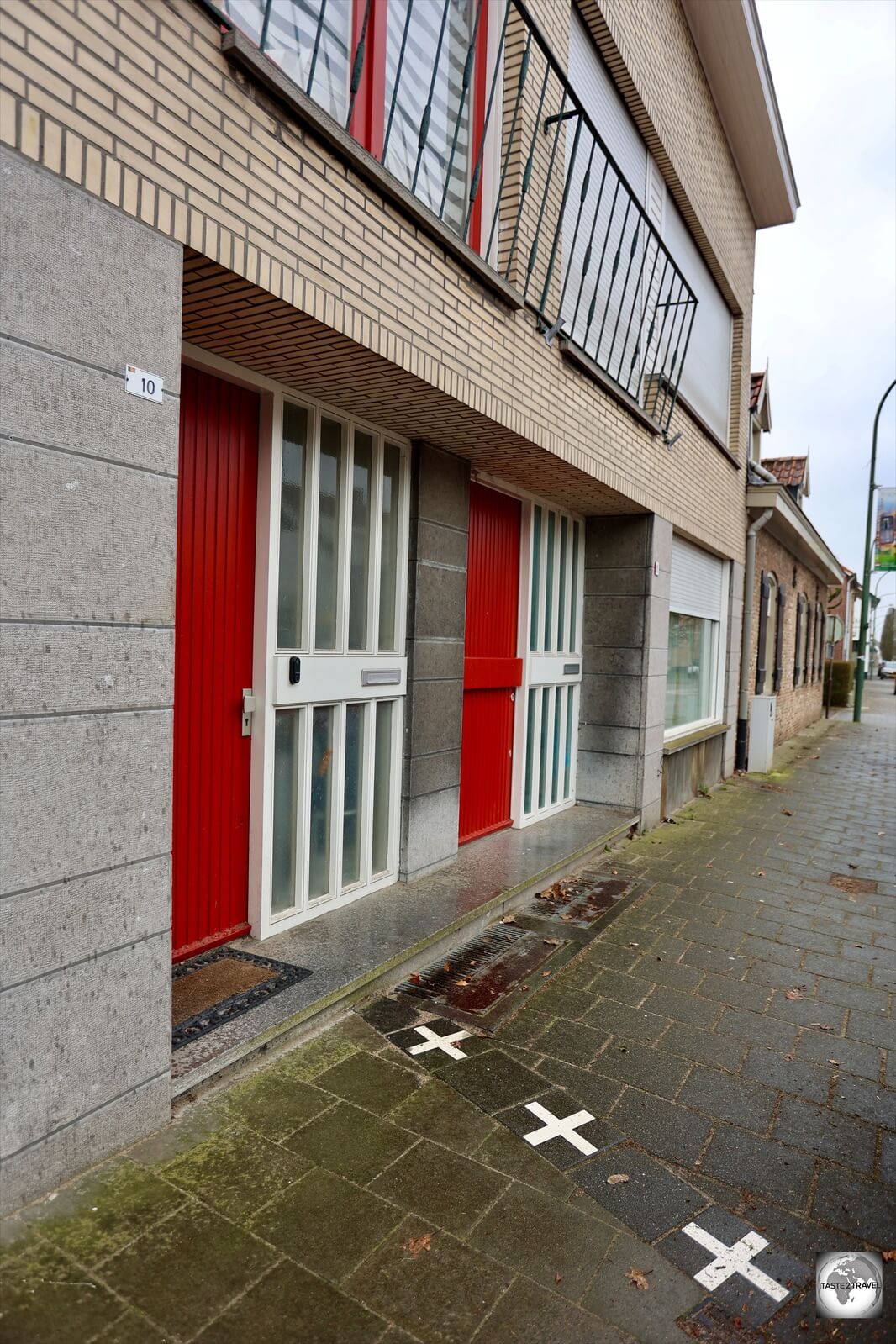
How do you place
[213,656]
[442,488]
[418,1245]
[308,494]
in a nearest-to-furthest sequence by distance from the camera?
[418,1245] < [213,656] < [308,494] < [442,488]

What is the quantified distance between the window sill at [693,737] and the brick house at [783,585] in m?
1.05

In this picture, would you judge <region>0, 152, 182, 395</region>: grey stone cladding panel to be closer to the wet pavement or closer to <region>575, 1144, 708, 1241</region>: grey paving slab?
the wet pavement

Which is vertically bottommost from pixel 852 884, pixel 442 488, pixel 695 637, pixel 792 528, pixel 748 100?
pixel 852 884

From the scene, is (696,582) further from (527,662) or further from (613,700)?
(527,662)

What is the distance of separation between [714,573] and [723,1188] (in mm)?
8682

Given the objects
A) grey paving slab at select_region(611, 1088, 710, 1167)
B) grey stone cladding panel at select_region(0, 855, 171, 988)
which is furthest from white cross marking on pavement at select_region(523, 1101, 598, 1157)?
grey stone cladding panel at select_region(0, 855, 171, 988)

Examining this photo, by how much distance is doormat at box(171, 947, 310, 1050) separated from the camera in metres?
3.15

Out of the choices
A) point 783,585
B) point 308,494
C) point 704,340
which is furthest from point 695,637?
point 308,494

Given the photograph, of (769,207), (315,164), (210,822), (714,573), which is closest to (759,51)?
(769,207)

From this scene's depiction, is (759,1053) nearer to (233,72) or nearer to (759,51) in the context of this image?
(233,72)

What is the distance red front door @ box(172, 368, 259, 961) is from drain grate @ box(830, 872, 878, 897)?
14.5 feet

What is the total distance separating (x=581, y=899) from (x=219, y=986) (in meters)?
2.74

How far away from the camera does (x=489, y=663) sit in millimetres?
6215

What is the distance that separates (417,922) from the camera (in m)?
4.31
